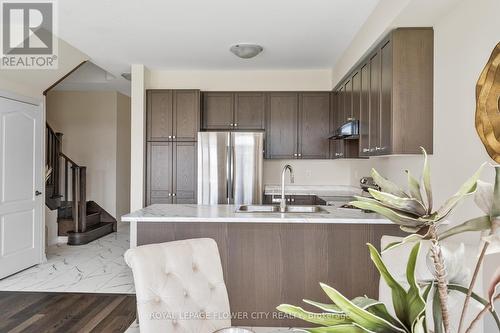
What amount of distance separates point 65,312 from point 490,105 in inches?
141

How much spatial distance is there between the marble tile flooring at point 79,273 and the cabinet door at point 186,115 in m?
1.86

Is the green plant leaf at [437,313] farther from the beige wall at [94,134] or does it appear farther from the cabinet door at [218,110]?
the beige wall at [94,134]

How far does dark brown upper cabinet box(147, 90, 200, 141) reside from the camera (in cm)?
477

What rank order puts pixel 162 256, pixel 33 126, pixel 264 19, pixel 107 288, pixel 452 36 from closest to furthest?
pixel 162 256, pixel 452 36, pixel 264 19, pixel 107 288, pixel 33 126

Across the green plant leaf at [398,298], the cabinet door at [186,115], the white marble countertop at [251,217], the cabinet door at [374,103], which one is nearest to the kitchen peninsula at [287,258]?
the white marble countertop at [251,217]

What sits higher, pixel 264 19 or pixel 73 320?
pixel 264 19

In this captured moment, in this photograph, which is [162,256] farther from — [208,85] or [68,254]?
[68,254]

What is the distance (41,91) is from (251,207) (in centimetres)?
349

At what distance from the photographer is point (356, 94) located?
3648 millimetres

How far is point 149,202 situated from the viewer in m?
4.79

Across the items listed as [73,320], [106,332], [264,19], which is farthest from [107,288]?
[264,19]

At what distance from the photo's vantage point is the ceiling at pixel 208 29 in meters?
3.03

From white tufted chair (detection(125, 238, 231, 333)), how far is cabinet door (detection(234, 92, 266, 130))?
3.48 meters

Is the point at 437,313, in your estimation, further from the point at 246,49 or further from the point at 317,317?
the point at 246,49
